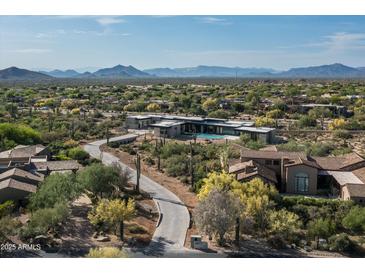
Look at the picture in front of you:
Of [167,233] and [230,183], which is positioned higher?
[230,183]

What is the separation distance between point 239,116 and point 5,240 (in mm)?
→ 60087

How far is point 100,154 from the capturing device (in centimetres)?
4609

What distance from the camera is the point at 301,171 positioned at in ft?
104

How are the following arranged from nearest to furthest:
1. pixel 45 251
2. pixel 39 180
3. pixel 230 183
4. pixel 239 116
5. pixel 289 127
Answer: pixel 45 251 → pixel 230 183 → pixel 39 180 → pixel 289 127 → pixel 239 116

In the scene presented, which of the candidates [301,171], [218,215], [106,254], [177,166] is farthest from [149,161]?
[106,254]

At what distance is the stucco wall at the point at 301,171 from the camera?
31.6 m

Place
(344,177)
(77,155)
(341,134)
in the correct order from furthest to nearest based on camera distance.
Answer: (341,134) → (77,155) → (344,177)

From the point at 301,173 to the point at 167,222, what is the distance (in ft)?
36.7

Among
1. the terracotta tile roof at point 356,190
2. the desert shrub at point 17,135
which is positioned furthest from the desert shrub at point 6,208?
the terracotta tile roof at point 356,190

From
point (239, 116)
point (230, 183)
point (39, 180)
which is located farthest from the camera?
point (239, 116)

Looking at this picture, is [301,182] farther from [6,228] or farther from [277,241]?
[6,228]

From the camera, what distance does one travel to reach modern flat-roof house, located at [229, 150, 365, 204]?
101 ft

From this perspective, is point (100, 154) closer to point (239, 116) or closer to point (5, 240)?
point (5, 240)

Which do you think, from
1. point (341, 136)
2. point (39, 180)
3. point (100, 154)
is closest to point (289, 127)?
point (341, 136)
